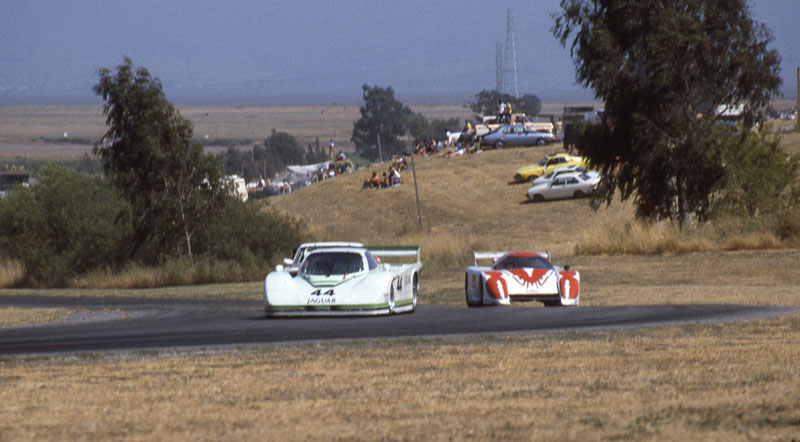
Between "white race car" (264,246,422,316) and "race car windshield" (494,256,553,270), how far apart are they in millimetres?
3059

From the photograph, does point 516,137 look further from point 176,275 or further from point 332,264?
point 332,264

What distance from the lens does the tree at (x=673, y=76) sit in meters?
38.0

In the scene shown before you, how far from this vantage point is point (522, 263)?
72.7ft

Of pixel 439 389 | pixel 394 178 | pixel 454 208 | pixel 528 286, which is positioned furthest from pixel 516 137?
pixel 439 389

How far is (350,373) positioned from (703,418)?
13.2ft

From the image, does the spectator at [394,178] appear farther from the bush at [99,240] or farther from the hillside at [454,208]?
the bush at [99,240]

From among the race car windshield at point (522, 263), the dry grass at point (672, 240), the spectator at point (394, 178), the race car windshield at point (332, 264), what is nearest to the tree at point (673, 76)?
the dry grass at point (672, 240)

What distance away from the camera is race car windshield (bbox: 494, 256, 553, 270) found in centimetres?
2202

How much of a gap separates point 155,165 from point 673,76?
18205 millimetres

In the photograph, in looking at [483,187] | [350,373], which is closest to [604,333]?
[350,373]

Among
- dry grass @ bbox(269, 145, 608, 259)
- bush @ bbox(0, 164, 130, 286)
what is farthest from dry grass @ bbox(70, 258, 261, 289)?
dry grass @ bbox(269, 145, 608, 259)

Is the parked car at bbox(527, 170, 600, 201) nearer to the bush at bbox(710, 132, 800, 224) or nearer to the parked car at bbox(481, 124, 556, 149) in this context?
the parked car at bbox(481, 124, 556, 149)

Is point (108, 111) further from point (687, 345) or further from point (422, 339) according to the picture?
point (687, 345)

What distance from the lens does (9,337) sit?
1581 cm
